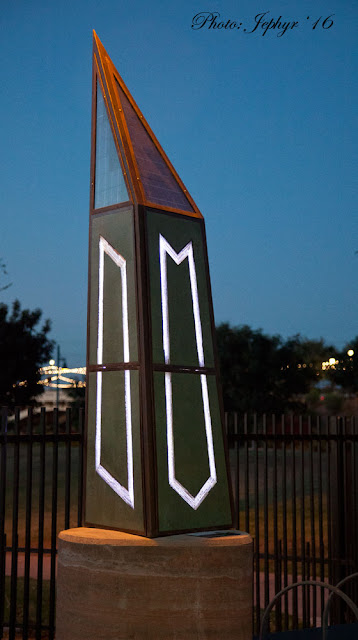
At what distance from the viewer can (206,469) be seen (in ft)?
18.1

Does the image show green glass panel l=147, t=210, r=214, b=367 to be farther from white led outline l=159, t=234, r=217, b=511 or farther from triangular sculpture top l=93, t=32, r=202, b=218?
triangular sculpture top l=93, t=32, r=202, b=218

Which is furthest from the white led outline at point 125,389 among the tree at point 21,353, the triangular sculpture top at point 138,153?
the tree at point 21,353

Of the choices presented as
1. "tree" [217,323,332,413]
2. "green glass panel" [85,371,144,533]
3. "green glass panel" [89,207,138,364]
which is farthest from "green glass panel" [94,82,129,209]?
"tree" [217,323,332,413]

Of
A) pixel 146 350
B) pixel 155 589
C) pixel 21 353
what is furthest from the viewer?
pixel 21 353

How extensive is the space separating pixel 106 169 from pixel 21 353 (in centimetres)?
2896

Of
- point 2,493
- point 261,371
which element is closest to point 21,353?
point 261,371

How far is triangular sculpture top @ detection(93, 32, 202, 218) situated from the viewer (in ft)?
18.7

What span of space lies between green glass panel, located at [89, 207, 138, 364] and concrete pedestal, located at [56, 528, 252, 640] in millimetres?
1382

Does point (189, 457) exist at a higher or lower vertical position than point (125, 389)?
lower

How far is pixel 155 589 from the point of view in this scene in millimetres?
4910

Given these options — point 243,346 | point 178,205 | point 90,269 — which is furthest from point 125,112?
point 243,346

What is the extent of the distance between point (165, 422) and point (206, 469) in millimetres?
521

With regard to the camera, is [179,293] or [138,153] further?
[138,153]

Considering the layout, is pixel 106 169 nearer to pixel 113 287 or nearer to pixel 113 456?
pixel 113 287
